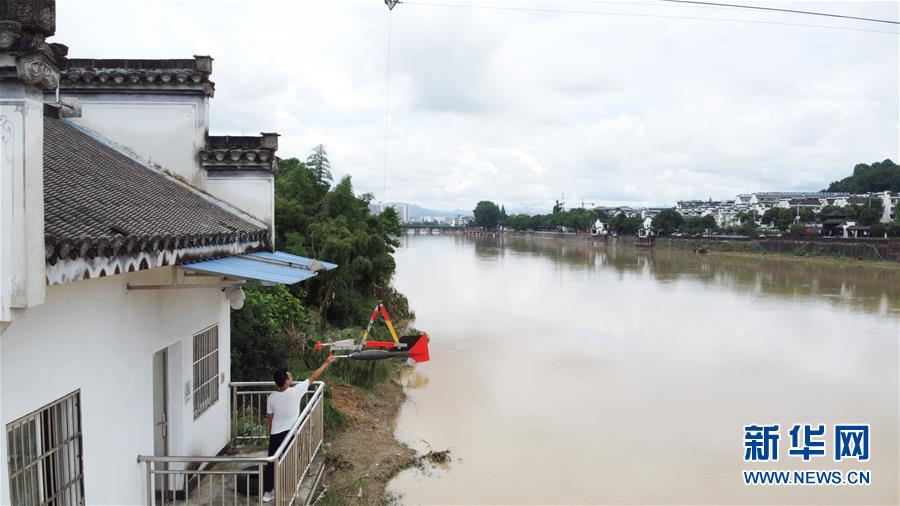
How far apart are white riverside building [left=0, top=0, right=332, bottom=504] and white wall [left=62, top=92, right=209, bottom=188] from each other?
0.05 feet

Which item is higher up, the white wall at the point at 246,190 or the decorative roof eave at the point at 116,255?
the white wall at the point at 246,190

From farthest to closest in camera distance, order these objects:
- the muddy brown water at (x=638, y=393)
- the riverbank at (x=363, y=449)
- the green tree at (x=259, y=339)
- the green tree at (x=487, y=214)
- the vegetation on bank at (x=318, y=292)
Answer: the green tree at (x=487, y=214)
the vegetation on bank at (x=318, y=292)
the green tree at (x=259, y=339)
the muddy brown water at (x=638, y=393)
the riverbank at (x=363, y=449)

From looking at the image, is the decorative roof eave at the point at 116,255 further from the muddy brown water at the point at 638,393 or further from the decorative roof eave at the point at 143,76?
the muddy brown water at the point at 638,393

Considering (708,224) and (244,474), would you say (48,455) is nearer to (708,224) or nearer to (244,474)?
(244,474)

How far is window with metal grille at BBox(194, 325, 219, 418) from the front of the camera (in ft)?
19.1

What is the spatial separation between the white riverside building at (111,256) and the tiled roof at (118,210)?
2cm

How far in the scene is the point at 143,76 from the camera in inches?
267

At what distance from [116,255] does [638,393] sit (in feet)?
40.3

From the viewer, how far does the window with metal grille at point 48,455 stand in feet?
10.3

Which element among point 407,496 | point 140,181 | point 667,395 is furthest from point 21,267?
point 667,395

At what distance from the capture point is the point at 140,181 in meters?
5.82

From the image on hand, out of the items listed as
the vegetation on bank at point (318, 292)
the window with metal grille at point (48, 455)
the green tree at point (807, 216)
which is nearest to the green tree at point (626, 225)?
the green tree at point (807, 216)

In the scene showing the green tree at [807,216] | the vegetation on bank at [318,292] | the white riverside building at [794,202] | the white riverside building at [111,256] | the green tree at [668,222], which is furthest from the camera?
the green tree at [668,222]

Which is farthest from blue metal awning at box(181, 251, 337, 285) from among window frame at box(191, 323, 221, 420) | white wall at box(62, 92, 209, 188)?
white wall at box(62, 92, 209, 188)
